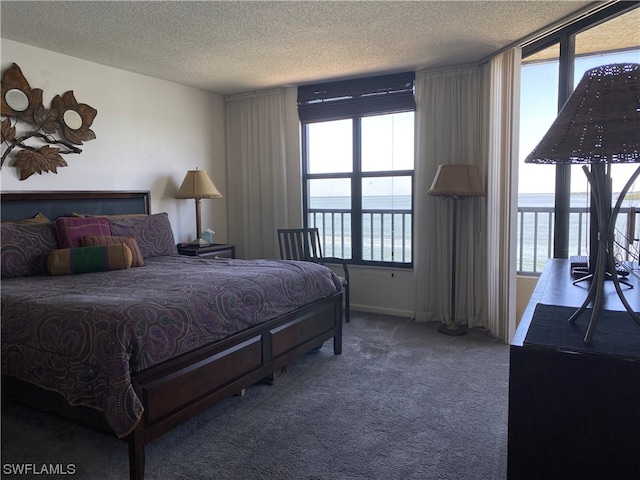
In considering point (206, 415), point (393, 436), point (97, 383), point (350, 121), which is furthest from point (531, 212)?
point (97, 383)

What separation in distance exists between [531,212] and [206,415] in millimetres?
3781

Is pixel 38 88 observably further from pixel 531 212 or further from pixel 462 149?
pixel 531 212

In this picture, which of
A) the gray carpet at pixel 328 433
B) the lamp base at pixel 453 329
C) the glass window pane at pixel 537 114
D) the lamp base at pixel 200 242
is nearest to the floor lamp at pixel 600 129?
the gray carpet at pixel 328 433

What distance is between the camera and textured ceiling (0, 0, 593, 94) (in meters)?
2.88

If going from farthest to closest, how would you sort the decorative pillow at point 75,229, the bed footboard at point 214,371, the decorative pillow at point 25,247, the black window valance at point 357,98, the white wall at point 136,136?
the black window valance at point 357,98 → the white wall at point 136,136 → the decorative pillow at point 75,229 → the decorative pillow at point 25,247 → the bed footboard at point 214,371

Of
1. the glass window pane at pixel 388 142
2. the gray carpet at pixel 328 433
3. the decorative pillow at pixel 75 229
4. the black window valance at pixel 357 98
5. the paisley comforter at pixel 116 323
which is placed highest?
the black window valance at pixel 357 98

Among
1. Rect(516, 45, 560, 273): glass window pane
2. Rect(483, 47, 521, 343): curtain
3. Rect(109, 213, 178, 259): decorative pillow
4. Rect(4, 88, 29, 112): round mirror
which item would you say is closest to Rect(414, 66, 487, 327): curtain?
Rect(483, 47, 521, 343): curtain

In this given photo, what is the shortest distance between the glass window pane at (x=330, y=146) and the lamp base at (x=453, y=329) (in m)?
1.92

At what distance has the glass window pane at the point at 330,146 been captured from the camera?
4906 mm

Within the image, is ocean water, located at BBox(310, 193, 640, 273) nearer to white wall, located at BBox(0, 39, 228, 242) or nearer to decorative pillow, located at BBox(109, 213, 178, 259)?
white wall, located at BBox(0, 39, 228, 242)

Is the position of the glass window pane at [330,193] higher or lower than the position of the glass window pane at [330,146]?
lower

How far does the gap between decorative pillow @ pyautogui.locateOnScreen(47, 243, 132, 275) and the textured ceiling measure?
1567 mm

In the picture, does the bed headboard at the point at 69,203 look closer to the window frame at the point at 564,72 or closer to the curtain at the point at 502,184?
the curtain at the point at 502,184

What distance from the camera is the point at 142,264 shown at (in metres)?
3.49
